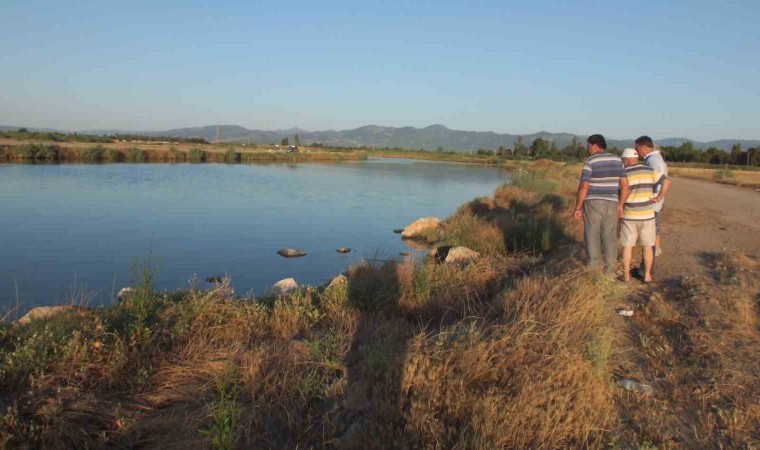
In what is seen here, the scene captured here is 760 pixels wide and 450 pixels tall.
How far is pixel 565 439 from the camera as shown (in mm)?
3744

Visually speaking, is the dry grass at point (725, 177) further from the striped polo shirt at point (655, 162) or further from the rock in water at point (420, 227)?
the striped polo shirt at point (655, 162)

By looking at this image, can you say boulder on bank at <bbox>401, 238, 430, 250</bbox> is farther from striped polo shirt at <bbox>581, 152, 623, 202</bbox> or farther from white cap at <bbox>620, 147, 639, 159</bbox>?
striped polo shirt at <bbox>581, 152, 623, 202</bbox>

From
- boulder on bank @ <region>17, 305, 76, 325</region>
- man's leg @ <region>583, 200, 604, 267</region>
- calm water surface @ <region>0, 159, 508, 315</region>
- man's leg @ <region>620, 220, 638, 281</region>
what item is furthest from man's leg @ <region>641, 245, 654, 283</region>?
boulder on bank @ <region>17, 305, 76, 325</region>

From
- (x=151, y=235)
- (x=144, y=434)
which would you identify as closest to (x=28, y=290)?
(x=151, y=235)

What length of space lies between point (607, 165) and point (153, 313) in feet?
20.9

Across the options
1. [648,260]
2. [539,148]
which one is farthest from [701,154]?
[648,260]

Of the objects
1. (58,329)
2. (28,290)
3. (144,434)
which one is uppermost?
(58,329)

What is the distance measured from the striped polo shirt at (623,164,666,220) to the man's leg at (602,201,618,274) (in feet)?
1.63

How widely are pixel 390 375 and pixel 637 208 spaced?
17.2ft

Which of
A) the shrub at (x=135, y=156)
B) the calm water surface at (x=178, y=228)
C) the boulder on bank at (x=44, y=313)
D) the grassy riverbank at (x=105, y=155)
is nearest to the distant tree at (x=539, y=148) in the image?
the grassy riverbank at (x=105, y=155)

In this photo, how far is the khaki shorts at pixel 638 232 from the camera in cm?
762

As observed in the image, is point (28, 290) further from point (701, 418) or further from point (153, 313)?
point (701, 418)

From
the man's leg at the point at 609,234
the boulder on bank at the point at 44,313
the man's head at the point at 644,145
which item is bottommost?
the boulder on bank at the point at 44,313

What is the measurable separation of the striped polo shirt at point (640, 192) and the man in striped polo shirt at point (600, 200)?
324mm
